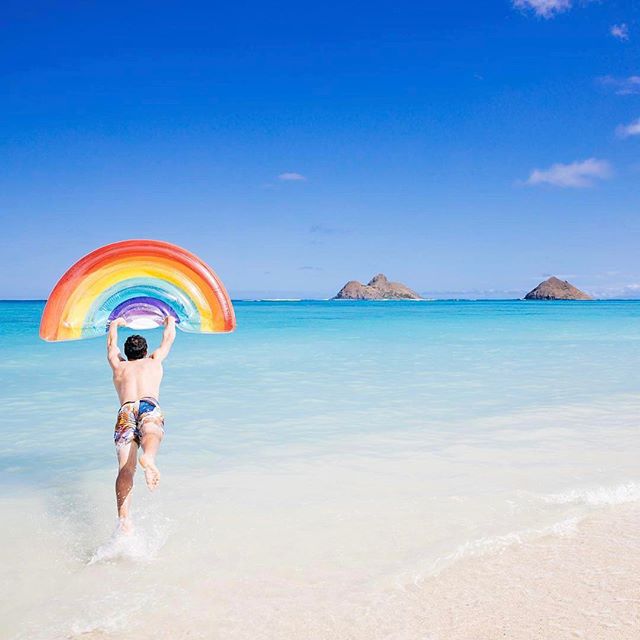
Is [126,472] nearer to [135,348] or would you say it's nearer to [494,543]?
[135,348]

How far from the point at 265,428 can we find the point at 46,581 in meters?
3.76

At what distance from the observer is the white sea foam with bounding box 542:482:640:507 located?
411 centimetres

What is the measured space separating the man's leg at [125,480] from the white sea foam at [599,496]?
2.67 metres

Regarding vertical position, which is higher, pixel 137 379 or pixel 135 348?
pixel 135 348

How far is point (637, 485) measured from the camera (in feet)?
14.6

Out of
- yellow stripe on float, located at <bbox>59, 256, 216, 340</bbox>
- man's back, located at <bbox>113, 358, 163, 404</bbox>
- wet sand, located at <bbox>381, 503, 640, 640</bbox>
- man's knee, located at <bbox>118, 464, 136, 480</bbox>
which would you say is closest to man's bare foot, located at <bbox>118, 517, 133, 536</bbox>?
man's knee, located at <bbox>118, 464, 136, 480</bbox>

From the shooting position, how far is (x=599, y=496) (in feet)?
13.8

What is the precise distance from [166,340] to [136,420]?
0.64m

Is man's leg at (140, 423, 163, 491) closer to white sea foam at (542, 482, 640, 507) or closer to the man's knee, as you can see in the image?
the man's knee

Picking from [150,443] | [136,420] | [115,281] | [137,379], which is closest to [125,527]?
[150,443]

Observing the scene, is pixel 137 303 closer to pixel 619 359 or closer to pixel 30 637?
pixel 30 637

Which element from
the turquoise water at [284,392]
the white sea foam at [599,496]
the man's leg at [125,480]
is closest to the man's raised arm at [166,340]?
the man's leg at [125,480]

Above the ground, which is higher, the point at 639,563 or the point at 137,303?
the point at 137,303

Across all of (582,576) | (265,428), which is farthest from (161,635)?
(265,428)
